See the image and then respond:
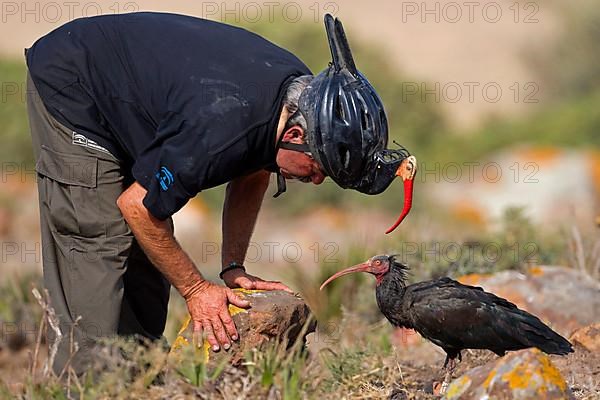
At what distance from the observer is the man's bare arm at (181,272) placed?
15.9ft

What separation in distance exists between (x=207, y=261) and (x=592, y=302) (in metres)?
6.68

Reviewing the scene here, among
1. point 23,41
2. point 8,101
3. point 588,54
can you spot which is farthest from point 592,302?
point 23,41

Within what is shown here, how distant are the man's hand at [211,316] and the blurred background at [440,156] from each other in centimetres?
322

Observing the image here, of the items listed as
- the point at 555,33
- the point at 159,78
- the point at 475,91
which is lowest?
the point at 475,91

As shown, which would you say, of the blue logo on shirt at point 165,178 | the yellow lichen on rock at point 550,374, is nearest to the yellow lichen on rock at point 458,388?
the yellow lichen on rock at point 550,374

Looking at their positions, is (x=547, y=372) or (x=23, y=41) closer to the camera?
(x=547, y=372)

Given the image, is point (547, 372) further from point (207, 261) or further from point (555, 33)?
point (555, 33)

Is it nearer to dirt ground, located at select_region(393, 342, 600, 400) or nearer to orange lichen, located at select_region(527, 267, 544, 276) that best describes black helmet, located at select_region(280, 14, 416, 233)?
dirt ground, located at select_region(393, 342, 600, 400)

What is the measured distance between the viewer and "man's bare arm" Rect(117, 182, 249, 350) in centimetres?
485

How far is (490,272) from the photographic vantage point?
819cm

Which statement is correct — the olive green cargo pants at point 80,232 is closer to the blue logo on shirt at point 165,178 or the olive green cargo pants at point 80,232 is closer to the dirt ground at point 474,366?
the blue logo on shirt at point 165,178

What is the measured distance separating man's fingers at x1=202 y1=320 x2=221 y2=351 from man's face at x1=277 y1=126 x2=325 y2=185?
2.70 ft

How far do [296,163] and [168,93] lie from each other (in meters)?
0.69

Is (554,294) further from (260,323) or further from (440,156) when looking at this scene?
(440,156)
